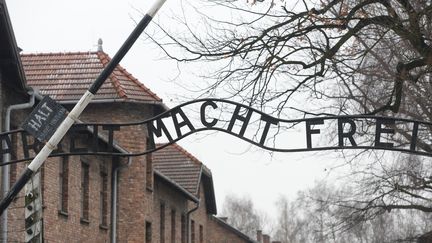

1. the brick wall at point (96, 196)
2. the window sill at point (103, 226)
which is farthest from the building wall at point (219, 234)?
the window sill at point (103, 226)

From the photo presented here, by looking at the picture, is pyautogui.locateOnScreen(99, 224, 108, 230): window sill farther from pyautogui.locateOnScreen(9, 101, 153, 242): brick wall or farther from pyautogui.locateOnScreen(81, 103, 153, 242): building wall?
pyautogui.locateOnScreen(81, 103, 153, 242): building wall

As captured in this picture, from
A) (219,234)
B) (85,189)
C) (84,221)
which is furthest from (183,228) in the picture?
(84,221)

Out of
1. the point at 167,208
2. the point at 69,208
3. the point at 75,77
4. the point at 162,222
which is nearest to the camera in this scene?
the point at 69,208

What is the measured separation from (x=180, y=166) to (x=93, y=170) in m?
17.0

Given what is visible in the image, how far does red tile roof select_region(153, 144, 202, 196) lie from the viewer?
42.8 m

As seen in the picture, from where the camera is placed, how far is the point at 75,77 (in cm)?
3070

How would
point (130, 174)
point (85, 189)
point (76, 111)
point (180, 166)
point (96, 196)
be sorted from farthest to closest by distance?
point (180, 166), point (130, 174), point (96, 196), point (85, 189), point (76, 111)

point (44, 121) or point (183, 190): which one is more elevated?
point (44, 121)

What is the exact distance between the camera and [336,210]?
28906 millimetres

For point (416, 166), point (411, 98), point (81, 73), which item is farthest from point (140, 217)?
point (411, 98)

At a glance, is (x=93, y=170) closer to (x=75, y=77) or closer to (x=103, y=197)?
(x=103, y=197)

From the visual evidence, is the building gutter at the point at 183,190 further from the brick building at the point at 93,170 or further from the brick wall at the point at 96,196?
the brick wall at the point at 96,196

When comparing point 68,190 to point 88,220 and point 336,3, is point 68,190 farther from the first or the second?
point 336,3

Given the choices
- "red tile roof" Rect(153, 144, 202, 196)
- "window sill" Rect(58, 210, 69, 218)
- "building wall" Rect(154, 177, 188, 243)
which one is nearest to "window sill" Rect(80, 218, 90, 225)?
"window sill" Rect(58, 210, 69, 218)
